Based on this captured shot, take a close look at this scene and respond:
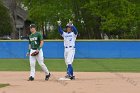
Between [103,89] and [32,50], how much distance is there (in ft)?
12.9

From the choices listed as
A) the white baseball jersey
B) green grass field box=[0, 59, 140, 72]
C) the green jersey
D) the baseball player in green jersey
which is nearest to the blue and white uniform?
the white baseball jersey

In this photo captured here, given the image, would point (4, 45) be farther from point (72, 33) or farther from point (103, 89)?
point (103, 89)

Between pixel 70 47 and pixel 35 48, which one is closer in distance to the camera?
pixel 35 48

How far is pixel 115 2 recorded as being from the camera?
51.3 metres

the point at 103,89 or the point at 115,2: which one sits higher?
the point at 115,2

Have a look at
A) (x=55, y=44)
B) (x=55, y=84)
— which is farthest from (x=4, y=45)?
(x=55, y=84)

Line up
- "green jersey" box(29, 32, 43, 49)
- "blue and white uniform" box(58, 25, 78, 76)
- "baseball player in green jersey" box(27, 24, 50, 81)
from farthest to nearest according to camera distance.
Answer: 1. "blue and white uniform" box(58, 25, 78, 76)
2. "green jersey" box(29, 32, 43, 49)
3. "baseball player in green jersey" box(27, 24, 50, 81)

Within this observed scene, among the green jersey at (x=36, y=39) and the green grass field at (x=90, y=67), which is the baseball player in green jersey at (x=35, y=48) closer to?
the green jersey at (x=36, y=39)

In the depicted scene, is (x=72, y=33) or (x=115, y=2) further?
(x=115, y=2)

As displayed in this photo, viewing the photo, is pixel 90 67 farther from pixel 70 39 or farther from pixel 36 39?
pixel 36 39

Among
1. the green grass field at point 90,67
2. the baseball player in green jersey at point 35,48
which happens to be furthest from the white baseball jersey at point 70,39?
the green grass field at point 90,67

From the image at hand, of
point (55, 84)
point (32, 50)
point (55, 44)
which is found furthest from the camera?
point (55, 44)

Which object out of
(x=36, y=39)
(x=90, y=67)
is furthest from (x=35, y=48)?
(x=90, y=67)

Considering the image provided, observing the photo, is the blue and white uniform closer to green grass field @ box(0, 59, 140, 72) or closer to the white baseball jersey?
the white baseball jersey
